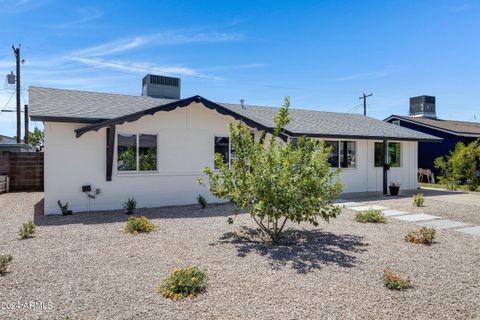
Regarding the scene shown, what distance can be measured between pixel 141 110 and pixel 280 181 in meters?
6.22

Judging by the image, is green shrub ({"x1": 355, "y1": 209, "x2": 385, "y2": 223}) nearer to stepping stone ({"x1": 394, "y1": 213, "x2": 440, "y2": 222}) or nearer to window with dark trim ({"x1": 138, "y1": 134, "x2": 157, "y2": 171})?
stepping stone ({"x1": 394, "y1": 213, "x2": 440, "y2": 222})

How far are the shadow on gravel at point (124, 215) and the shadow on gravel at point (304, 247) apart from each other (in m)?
2.26

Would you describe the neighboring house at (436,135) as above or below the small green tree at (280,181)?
above

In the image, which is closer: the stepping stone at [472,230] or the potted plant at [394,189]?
the stepping stone at [472,230]

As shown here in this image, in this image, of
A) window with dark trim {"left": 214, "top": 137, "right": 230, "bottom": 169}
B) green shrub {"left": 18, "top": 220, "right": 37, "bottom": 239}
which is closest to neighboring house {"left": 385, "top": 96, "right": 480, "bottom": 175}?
window with dark trim {"left": 214, "top": 137, "right": 230, "bottom": 169}

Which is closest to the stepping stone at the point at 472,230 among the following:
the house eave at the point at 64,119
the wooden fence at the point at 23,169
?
the house eave at the point at 64,119

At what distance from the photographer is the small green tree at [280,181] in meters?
5.54

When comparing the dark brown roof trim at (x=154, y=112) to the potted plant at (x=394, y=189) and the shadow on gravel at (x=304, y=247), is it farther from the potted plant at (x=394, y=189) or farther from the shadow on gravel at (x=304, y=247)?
the potted plant at (x=394, y=189)

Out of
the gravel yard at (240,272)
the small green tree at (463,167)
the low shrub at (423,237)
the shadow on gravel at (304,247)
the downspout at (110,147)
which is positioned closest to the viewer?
the gravel yard at (240,272)

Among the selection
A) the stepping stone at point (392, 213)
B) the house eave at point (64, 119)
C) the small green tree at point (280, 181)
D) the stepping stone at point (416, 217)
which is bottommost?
the stepping stone at point (416, 217)

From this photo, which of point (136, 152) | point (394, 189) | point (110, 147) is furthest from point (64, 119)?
point (394, 189)

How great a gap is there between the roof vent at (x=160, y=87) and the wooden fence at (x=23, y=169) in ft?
20.0

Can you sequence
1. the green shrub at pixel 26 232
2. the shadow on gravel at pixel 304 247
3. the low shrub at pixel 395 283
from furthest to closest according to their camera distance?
the green shrub at pixel 26 232
the shadow on gravel at pixel 304 247
the low shrub at pixel 395 283

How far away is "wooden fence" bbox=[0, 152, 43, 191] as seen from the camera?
47.8 ft
